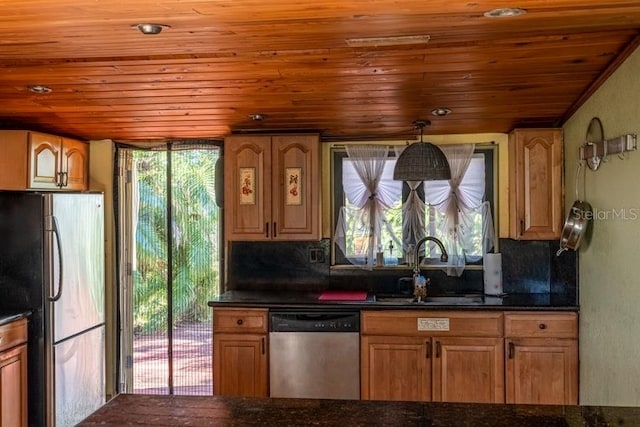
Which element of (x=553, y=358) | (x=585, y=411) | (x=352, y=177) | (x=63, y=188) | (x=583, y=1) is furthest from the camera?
(x=352, y=177)

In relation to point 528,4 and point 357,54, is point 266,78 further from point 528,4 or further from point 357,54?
point 528,4

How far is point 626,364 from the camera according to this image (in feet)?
9.45

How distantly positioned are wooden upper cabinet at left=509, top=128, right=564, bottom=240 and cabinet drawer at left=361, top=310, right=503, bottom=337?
2.07 ft

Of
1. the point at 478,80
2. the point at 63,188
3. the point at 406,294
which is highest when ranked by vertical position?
the point at 478,80

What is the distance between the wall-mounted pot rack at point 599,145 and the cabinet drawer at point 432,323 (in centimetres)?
104

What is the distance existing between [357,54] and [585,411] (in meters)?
1.79

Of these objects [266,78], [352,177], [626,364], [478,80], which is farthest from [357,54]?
[626,364]

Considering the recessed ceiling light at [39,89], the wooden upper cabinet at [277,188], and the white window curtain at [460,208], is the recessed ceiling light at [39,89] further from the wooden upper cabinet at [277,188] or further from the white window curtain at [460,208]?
the white window curtain at [460,208]

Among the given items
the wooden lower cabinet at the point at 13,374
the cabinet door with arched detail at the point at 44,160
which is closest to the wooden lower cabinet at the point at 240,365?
the wooden lower cabinet at the point at 13,374

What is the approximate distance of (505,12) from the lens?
220 cm

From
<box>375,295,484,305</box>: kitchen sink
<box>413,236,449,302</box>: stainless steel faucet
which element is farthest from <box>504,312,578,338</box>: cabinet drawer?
<box>413,236,449,302</box>: stainless steel faucet

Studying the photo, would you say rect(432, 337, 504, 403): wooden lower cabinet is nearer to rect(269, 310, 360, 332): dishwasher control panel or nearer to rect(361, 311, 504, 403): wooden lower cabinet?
rect(361, 311, 504, 403): wooden lower cabinet

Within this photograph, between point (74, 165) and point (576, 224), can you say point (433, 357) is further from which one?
point (74, 165)

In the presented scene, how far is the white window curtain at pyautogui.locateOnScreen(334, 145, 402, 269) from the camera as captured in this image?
166 inches
